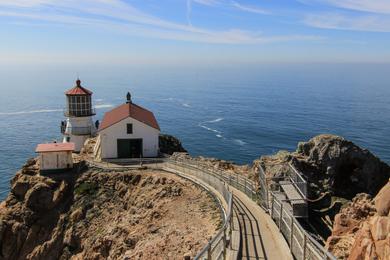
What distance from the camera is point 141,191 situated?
31.4 metres

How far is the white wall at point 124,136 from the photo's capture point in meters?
39.7

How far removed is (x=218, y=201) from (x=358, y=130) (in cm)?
7592

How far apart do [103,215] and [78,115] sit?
68.3ft

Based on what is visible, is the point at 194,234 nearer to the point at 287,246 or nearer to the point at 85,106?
the point at 287,246

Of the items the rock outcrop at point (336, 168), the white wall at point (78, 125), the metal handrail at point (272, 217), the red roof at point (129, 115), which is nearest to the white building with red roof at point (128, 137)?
the red roof at point (129, 115)

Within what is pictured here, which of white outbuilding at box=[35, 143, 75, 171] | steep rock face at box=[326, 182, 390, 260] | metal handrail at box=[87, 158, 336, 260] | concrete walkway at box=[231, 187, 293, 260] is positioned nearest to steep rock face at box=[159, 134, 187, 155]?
metal handrail at box=[87, 158, 336, 260]

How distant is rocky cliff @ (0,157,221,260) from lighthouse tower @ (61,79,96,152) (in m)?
9.79

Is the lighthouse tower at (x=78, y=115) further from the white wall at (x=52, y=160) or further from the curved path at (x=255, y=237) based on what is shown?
the curved path at (x=255, y=237)

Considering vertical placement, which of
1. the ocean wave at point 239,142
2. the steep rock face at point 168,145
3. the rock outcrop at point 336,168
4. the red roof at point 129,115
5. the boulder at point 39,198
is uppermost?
the red roof at point 129,115

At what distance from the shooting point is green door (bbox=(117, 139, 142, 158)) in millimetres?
40375

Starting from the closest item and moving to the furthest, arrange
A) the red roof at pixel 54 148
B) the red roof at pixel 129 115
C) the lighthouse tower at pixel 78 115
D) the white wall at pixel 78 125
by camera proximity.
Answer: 1. the red roof at pixel 54 148
2. the red roof at pixel 129 115
3. the lighthouse tower at pixel 78 115
4. the white wall at pixel 78 125

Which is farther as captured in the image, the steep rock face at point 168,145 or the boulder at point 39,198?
the steep rock face at point 168,145

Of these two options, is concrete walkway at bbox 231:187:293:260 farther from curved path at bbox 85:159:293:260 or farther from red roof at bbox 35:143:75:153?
red roof at bbox 35:143:75:153

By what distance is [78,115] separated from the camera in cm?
4822
